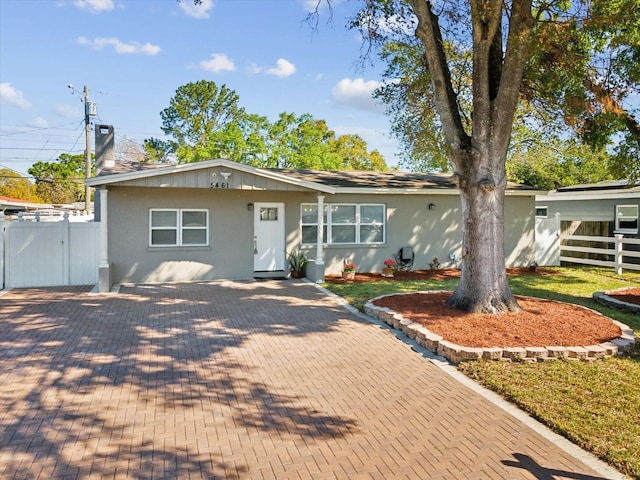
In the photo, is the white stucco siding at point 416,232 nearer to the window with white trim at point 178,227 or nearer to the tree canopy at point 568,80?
the tree canopy at point 568,80

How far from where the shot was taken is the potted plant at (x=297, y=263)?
1408cm

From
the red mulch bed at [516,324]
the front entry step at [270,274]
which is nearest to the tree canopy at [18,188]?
the front entry step at [270,274]

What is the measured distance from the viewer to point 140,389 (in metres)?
5.34

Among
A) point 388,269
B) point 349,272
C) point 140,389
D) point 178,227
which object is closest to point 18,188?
point 178,227

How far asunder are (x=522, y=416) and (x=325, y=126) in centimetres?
4110

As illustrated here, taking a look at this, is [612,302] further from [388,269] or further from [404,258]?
[404,258]

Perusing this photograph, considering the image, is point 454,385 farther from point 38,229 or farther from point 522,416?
point 38,229

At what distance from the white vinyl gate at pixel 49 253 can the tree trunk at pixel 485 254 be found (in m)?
9.84

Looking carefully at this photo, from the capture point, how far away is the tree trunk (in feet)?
27.6

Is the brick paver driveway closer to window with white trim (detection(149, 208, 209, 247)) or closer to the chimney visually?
window with white trim (detection(149, 208, 209, 247))

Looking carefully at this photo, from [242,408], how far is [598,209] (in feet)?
60.5

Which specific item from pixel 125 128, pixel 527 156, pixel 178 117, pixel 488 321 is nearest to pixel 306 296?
pixel 488 321

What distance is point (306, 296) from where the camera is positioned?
440 inches

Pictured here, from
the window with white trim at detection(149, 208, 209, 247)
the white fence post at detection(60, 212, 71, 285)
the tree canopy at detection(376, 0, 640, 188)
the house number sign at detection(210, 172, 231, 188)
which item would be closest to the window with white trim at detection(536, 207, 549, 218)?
the tree canopy at detection(376, 0, 640, 188)
